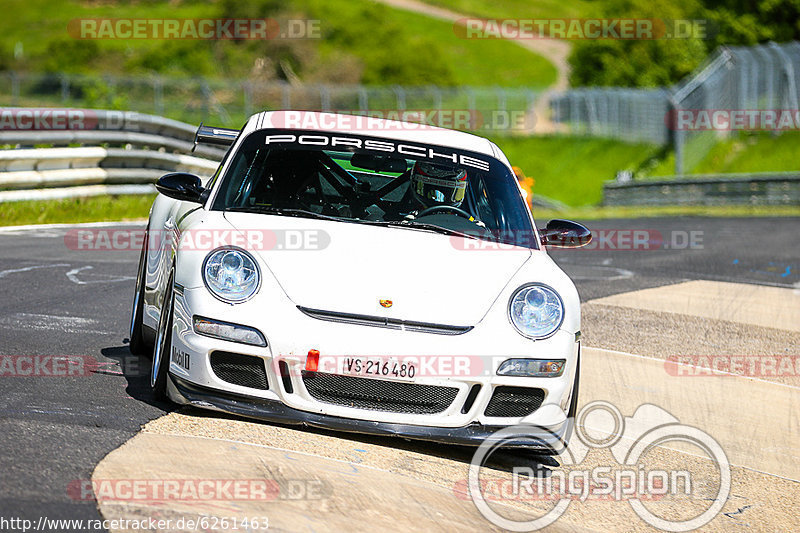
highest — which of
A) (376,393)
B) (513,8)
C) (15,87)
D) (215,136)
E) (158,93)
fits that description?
(513,8)

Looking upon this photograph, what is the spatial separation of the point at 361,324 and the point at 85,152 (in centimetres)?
1078

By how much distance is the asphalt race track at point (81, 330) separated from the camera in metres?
4.07

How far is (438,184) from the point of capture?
6.23m

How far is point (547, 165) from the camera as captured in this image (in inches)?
1908

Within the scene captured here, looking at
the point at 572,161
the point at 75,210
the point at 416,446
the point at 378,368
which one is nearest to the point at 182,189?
the point at 378,368

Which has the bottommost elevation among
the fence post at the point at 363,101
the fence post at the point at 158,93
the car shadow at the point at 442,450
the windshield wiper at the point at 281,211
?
the car shadow at the point at 442,450

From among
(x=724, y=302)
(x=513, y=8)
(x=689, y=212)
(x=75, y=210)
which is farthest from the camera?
(x=513, y=8)

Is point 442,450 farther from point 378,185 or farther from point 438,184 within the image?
point 378,185

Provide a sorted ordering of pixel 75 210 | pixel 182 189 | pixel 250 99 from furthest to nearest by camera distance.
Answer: pixel 250 99
pixel 75 210
pixel 182 189

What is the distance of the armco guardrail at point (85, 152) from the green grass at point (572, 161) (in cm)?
2736

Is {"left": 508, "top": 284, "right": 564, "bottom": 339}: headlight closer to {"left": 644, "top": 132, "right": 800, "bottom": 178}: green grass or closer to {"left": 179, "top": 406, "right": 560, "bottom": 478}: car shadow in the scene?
{"left": 179, "top": 406, "right": 560, "bottom": 478}: car shadow

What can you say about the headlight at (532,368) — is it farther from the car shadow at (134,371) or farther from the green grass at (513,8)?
the green grass at (513,8)

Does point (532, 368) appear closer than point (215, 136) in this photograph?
Yes

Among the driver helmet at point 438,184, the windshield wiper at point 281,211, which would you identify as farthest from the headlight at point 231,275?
the driver helmet at point 438,184
